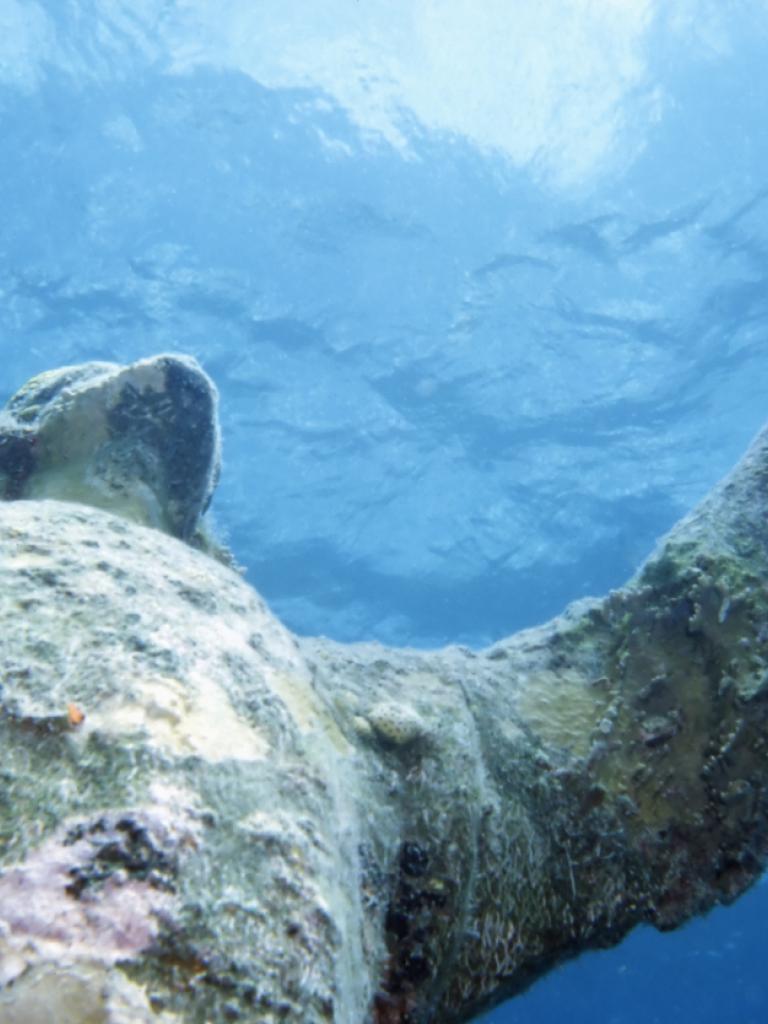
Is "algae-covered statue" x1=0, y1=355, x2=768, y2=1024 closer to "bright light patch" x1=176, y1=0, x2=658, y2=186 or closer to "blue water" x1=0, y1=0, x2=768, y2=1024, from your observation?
"bright light patch" x1=176, y1=0, x2=658, y2=186

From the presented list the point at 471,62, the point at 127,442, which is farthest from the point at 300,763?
the point at 471,62

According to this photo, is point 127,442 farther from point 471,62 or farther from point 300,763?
point 471,62

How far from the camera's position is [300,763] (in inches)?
62.4

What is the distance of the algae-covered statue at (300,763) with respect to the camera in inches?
44.9

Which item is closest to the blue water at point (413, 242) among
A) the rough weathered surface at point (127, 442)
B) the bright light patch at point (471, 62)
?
the bright light patch at point (471, 62)

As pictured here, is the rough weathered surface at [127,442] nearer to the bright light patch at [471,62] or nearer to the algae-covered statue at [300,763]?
the algae-covered statue at [300,763]

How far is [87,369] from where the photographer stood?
3668mm

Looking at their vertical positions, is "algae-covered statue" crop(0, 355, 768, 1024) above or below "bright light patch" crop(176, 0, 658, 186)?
Result: below

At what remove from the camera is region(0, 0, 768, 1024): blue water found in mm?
14289

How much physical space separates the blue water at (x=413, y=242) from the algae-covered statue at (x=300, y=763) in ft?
45.9

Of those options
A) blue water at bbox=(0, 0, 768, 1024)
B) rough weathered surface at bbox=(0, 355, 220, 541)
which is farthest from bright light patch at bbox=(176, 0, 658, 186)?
rough weathered surface at bbox=(0, 355, 220, 541)

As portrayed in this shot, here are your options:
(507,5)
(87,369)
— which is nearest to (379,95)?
(507,5)

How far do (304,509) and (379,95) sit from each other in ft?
39.5

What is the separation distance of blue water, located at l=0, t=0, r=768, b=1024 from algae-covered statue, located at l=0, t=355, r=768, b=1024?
45.9ft
